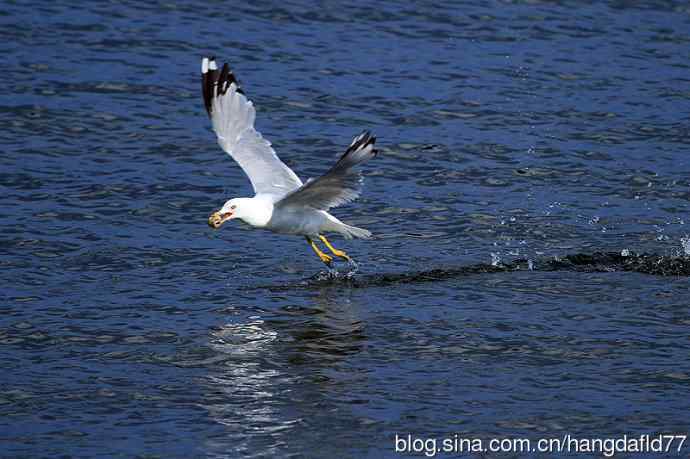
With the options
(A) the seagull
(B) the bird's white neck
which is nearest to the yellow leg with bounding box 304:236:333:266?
(A) the seagull

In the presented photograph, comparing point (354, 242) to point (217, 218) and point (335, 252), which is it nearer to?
point (335, 252)

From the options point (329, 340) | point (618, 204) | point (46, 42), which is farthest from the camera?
point (46, 42)

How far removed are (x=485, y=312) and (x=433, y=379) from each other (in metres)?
1.66

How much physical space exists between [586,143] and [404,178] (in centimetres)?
256

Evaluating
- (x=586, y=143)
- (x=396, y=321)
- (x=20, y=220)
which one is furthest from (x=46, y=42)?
(x=396, y=321)

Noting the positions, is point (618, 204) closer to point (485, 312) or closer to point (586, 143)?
point (586, 143)

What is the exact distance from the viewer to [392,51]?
1959 cm

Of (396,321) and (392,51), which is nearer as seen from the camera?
(396,321)

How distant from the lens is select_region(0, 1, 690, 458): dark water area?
907 cm

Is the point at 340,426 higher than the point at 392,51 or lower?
lower

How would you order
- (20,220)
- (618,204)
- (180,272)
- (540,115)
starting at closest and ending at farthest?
1. (180,272)
2. (20,220)
3. (618,204)
4. (540,115)

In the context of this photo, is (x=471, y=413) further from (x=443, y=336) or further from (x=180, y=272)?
(x=180, y=272)

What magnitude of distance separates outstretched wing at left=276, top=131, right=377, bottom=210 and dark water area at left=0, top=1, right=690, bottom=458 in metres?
0.83

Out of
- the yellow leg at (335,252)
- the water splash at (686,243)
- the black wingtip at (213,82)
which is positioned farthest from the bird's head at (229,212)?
the water splash at (686,243)
